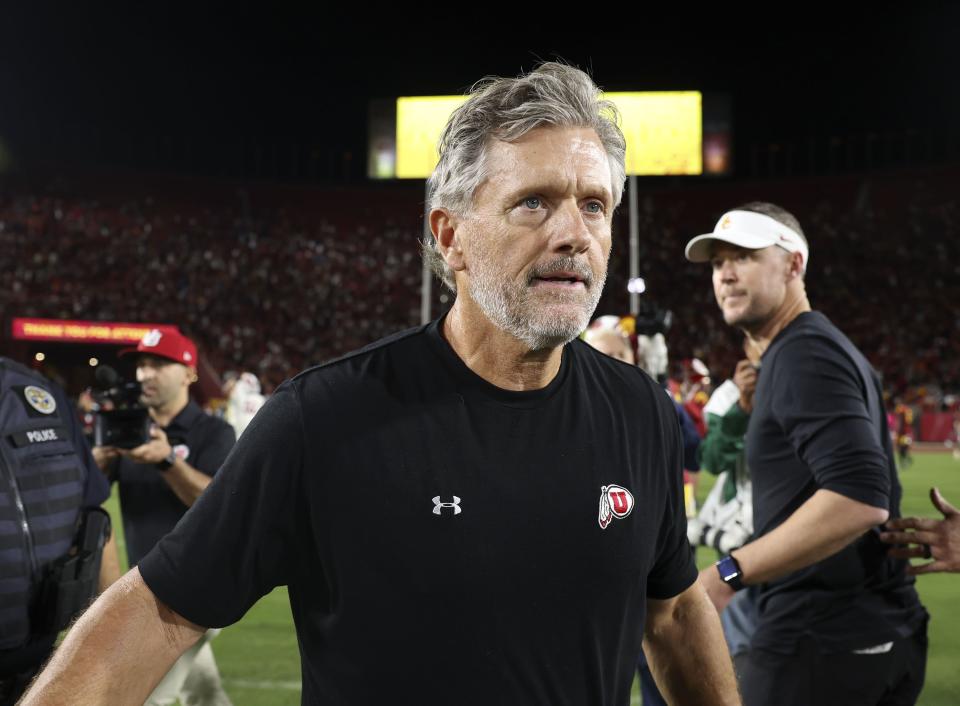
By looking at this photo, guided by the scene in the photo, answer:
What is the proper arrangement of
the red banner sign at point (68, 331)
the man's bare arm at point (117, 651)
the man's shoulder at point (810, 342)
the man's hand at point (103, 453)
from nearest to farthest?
the man's bare arm at point (117, 651) → the man's shoulder at point (810, 342) → the man's hand at point (103, 453) → the red banner sign at point (68, 331)

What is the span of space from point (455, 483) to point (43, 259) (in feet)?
131

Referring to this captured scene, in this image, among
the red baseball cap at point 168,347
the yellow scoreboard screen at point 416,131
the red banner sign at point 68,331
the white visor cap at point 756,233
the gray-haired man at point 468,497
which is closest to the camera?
the gray-haired man at point 468,497

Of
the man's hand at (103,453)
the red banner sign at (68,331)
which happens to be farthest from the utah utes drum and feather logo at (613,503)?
the red banner sign at (68,331)

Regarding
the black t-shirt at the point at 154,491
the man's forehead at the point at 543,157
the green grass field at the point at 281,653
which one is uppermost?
the man's forehead at the point at 543,157

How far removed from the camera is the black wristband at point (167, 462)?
4.47 metres

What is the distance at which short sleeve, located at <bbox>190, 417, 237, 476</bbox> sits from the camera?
4902 mm

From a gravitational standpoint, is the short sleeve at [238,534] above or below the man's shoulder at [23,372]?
below

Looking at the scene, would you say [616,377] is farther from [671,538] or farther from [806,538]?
[806,538]

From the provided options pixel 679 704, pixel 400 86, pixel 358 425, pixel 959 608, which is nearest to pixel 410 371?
pixel 358 425

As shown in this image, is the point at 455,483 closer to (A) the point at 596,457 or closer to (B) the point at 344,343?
(A) the point at 596,457

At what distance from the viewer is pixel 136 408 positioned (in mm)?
4438

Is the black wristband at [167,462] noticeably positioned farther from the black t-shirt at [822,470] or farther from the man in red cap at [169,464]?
the black t-shirt at [822,470]

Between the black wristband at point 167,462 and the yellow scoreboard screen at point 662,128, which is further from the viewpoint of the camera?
the yellow scoreboard screen at point 662,128

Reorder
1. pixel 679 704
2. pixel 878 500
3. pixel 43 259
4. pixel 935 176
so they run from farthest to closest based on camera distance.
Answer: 1. pixel 935 176
2. pixel 43 259
3. pixel 878 500
4. pixel 679 704
